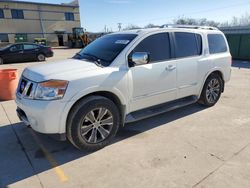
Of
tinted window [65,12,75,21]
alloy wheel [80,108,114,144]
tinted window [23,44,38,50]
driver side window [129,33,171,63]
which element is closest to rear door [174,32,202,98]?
driver side window [129,33,171,63]

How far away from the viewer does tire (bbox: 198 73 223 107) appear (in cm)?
507

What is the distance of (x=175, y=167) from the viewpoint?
292 centimetres

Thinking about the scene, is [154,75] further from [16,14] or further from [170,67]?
[16,14]

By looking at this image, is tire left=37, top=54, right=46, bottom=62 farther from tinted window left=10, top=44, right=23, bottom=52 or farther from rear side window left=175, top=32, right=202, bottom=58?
rear side window left=175, top=32, right=202, bottom=58

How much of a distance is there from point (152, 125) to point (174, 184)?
175cm

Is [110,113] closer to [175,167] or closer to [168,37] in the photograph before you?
[175,167]

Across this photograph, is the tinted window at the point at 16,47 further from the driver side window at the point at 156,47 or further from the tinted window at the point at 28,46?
the driver side window at the point at 156,47

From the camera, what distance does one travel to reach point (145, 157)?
3176 millimetres

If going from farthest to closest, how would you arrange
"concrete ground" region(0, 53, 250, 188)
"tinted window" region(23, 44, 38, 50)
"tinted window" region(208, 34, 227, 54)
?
"tinted window" region(23, 44, 38, 50)
"tinted window" region(208, 34, 227, 54)
"concrete ground" region(0, 53, 250, 188)

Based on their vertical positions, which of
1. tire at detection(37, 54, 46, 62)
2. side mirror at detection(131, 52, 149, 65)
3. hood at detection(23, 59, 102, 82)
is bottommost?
tire at detection(37, 54, 46, 62)

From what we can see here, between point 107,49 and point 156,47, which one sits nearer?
point 107,49

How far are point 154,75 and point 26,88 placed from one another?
84.0 inches

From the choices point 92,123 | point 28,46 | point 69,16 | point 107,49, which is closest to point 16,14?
point 69,16

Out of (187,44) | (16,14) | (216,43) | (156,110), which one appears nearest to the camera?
(156,110)
